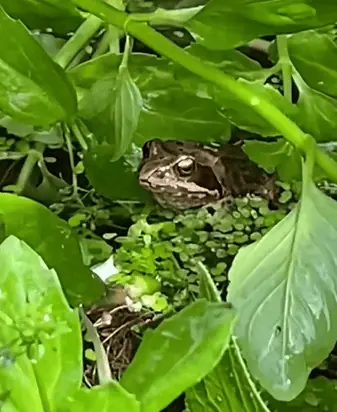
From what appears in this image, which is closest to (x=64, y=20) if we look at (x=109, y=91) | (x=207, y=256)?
(x=109, y=91)

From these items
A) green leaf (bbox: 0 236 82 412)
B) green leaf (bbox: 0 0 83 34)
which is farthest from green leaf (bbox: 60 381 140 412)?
green leaf (bbox: 0 0 83 34)

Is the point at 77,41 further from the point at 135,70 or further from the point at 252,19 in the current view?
the point at 252,19

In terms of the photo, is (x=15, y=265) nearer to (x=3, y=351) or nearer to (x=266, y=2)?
(x=3, y=351)

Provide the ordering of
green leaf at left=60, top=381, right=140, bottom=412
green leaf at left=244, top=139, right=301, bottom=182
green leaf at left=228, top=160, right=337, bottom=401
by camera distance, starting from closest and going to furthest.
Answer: green leaf at left=60, top=381, right=140, bottom=412
green leaf at left=228, top=160, right=337, bottom=401
green leaf at left=244, top=139, right=301, bottom=182

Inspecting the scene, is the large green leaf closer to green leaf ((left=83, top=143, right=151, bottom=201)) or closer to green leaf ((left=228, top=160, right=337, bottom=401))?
green leaf ((left=228, top=160, right=337, bottom=401))

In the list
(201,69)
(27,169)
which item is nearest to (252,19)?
(201,69)

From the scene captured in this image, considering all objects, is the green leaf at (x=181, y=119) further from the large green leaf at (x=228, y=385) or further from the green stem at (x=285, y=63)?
the large green leaf at (x=228, y=385)
